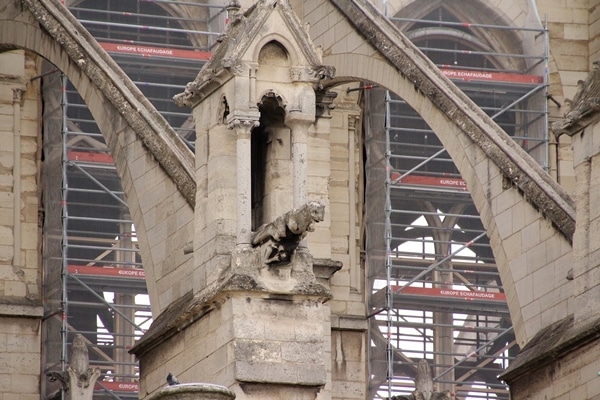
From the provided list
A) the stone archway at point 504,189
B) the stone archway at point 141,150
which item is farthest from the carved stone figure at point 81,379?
the stone archway at point 504,189

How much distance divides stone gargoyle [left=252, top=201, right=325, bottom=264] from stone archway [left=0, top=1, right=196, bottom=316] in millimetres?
1768

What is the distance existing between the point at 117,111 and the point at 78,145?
27.6ft

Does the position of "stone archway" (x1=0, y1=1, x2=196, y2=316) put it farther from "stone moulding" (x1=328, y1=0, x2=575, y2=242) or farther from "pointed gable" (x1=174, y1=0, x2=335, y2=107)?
"stone moulding" (x1=328, y1=0, x2=575, y2=242)

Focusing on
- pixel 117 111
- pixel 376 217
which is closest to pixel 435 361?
pixel 376 217

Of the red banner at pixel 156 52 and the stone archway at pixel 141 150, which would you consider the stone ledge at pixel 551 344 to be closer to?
the stone archway at pixel 141 150

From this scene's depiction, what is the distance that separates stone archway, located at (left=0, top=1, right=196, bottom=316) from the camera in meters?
20.9

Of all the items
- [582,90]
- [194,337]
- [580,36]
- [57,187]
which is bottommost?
[194,337]

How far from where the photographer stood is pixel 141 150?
21734 millimetres

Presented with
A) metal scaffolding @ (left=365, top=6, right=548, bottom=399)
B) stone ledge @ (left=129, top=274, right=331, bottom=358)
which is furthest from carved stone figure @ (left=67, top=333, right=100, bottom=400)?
metal scaffolding @ (left=365, top=6, right=548, bottom=399)

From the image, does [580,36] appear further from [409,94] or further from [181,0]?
[409,94]

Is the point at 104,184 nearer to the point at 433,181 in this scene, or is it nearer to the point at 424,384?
the point at 433,181

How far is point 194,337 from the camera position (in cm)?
1914

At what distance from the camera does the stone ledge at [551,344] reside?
1917cm

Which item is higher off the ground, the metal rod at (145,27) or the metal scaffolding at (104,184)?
the metal rod at (145,27)
